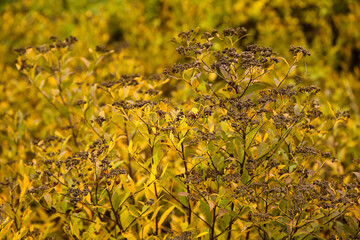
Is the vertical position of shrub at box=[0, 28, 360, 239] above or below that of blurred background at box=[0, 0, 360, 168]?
below

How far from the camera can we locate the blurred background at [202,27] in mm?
5785

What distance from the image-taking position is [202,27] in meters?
5.99

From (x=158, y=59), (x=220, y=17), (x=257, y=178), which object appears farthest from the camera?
(x=220, y=17)

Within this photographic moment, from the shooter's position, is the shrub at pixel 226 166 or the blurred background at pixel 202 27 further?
the blurred background at pixel 202 27

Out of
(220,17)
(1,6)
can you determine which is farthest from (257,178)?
(1,6)

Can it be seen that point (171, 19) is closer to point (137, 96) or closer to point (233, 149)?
point (137, 96)

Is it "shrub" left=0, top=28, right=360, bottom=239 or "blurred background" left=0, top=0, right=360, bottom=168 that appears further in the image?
"blurred background" left=0, top=0, right=360, bottom=168

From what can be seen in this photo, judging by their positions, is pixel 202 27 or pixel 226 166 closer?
pixel 226 166

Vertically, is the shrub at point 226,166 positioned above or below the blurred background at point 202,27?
below

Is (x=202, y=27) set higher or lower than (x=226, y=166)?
higher

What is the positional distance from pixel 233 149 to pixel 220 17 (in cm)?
471

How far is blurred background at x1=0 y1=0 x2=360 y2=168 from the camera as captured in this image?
5785 mm

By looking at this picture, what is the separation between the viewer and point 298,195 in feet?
5.69

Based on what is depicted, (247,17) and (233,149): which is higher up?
(247,17)
